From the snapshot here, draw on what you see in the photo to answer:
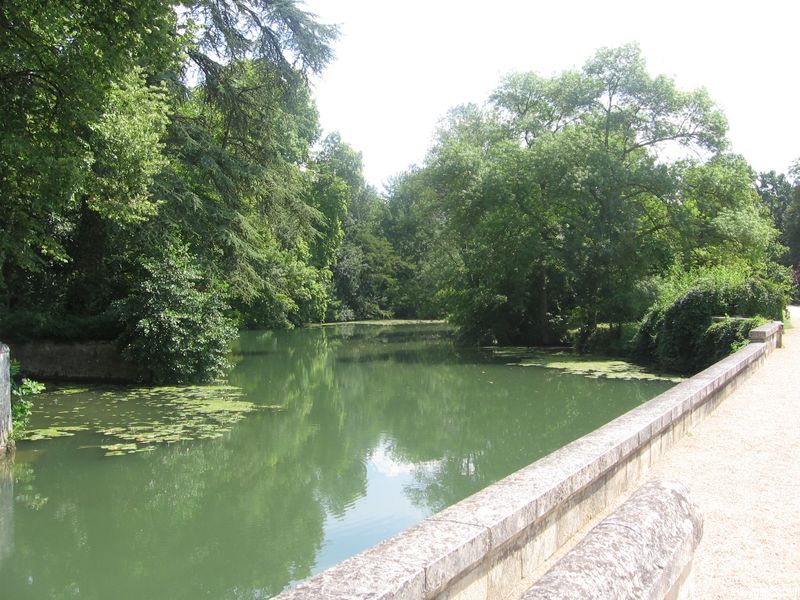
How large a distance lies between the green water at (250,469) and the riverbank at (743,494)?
2927 mm

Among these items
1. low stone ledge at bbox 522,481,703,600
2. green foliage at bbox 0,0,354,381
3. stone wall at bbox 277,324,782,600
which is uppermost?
Answer: green foliage at bbox 0,0,354,381

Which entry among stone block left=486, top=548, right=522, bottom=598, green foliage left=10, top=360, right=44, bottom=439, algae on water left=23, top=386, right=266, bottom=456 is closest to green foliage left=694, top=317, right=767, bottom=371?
algae on water left=23, top=386, right=266, bottom=456

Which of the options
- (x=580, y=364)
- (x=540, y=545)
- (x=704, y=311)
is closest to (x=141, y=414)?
(x=540, y=545)

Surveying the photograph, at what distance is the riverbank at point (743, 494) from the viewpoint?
363 cm

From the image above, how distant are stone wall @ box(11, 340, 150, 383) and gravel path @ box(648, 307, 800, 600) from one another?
549 inches

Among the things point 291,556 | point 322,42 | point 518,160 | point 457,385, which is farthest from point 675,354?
point 291,556

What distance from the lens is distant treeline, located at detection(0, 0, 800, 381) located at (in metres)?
11.4

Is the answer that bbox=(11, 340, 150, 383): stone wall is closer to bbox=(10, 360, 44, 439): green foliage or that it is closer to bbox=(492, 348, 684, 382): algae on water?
bbox=(10, 360, 44, 439): green foliage

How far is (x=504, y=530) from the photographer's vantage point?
3164 millimetres

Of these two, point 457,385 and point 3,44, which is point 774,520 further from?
point 457,385

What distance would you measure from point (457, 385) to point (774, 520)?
13.8 meters

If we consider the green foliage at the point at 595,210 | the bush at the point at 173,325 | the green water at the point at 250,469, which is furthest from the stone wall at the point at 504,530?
the green foliage at the point at 595,210

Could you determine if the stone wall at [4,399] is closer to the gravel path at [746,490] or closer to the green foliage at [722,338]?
the gravel path at [746,490]

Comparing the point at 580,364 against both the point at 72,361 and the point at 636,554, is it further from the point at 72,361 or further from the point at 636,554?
the point at 636,554
